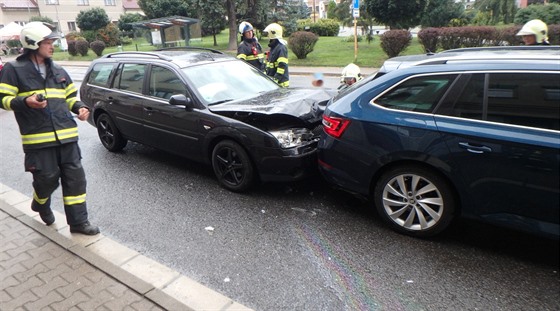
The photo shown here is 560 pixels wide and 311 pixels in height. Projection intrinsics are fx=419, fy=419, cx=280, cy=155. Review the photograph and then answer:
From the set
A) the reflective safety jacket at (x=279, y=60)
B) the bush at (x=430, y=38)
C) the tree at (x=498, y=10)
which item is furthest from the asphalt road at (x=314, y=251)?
the tree at (x=498, y=10)

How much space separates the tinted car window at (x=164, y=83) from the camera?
5.29 m

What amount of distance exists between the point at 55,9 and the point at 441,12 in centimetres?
5484

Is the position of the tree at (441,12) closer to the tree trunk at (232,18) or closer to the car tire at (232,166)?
the tree trunk at (232,18)

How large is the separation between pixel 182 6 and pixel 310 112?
126 ft

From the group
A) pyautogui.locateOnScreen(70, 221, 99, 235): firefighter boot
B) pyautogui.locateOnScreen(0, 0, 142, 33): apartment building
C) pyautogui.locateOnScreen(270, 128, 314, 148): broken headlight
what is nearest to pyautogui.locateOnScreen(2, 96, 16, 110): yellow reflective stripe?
pyautogui.locateOnScreen(70, 221, 99, 235): firefighter boot

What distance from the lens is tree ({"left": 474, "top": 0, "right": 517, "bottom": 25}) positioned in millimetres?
24250

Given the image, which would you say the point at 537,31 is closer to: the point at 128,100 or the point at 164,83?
the point at 164,83

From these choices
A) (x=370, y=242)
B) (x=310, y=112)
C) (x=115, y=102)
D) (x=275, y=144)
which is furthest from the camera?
(x=115, y=102)

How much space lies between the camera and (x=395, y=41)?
17.1 metres

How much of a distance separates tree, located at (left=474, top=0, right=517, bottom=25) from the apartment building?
1979 inches

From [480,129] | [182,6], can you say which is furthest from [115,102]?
[182,6]

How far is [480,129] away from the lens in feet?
10.4

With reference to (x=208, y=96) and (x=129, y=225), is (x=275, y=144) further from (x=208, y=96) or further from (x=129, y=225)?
(x=129, y=225)

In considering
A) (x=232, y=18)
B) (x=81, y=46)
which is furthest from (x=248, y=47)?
(x=81, y=46)
